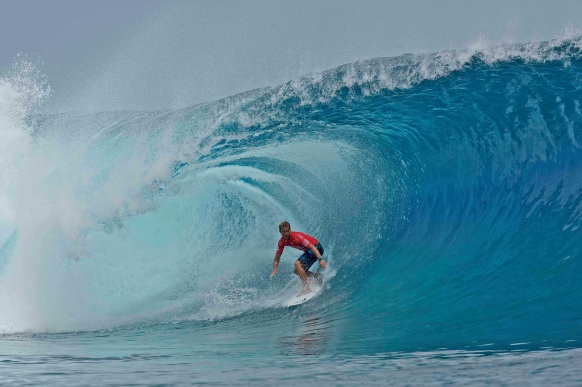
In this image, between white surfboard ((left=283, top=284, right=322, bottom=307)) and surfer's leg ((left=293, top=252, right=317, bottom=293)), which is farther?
surfer's leg ((left=293, top=252, right=317, bottom=293))

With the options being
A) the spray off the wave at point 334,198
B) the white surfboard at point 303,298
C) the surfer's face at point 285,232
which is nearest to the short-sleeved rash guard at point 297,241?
the surfer's face at point 285,232

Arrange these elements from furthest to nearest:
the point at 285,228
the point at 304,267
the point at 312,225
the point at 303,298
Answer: the point at 312,225 < the point at 304,267 < the point at 303,298 < the point at 285,228

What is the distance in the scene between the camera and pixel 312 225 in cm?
1242

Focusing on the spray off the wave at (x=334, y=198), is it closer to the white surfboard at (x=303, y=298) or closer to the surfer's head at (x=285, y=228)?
the white surfboard at (x=303, y=298)

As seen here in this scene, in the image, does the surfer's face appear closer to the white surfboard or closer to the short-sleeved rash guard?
the short-sleeved rash guard

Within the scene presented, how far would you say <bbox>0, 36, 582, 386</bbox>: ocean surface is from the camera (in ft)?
22.1

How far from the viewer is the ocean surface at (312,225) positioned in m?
6.73

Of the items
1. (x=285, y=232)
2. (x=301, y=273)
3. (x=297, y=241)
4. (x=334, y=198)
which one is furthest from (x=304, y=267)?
(x=334, y=198)

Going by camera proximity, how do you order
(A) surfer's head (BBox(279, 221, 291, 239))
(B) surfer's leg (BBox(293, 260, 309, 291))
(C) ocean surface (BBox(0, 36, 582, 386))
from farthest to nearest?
1. (B) surfer's leg (BBox(293, 260, 309, 291))
2. (A) surfer's head (BBox(279, 221, 291, 239))
3. (C) ocean surface (BBox(0, 36, 582, 386))

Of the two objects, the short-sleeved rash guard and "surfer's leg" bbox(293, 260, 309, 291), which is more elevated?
the short-sleeved rash guard

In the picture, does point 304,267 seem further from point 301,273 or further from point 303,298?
point 303,298

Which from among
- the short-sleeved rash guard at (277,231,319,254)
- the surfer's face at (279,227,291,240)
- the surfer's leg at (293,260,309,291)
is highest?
the surfer's face at (279,227,291,240)

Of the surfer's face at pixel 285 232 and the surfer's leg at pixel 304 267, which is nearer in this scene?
the surfer's face at pixel 285 232

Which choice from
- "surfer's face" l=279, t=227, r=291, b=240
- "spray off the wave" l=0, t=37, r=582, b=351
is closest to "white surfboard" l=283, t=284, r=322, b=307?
"spray off the wave" l=0, t=37, r=582, b=351
